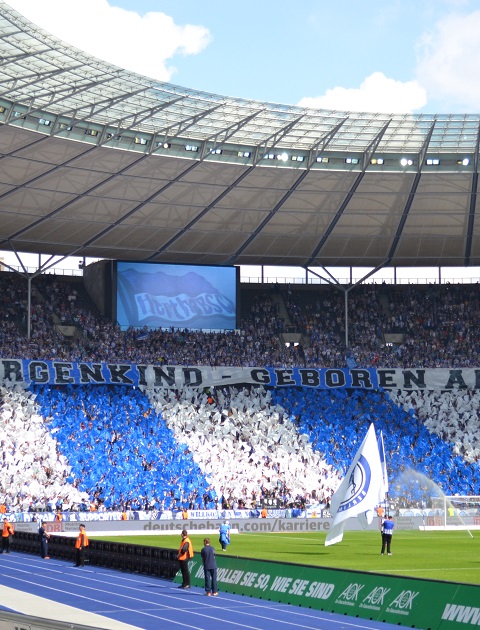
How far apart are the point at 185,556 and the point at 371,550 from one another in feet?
44.4

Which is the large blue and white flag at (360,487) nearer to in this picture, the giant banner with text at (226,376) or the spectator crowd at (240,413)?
the spectator crowd at (240,413)

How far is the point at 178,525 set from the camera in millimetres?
49062

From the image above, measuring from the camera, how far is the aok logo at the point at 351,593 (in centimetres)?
2211

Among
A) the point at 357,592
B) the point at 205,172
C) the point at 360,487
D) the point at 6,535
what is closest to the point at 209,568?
the point at 357,592

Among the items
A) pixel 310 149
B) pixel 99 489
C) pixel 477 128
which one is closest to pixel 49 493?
pixel 99 489

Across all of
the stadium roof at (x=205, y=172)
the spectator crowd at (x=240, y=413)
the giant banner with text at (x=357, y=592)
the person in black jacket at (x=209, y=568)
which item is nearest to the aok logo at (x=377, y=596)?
the giant banner with text at (x=357, y=592)

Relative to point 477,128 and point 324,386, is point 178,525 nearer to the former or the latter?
point 324,386

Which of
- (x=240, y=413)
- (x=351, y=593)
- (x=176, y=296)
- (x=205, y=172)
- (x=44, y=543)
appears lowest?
(x=351, y=593)

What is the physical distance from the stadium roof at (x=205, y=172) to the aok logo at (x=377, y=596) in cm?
2730

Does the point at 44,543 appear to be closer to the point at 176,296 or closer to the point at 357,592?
the point at 357,592

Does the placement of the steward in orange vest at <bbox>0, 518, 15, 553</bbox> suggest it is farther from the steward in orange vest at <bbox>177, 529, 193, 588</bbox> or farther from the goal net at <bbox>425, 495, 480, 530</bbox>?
the goal net at <bbox>425, 495, 480, 530</bbox>

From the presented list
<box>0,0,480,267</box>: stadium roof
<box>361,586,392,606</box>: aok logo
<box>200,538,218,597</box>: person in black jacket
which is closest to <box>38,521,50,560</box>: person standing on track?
<box>200,538,218,597</box>: person in black jacket

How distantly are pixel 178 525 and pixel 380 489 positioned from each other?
18.0 metres

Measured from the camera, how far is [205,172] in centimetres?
5406
